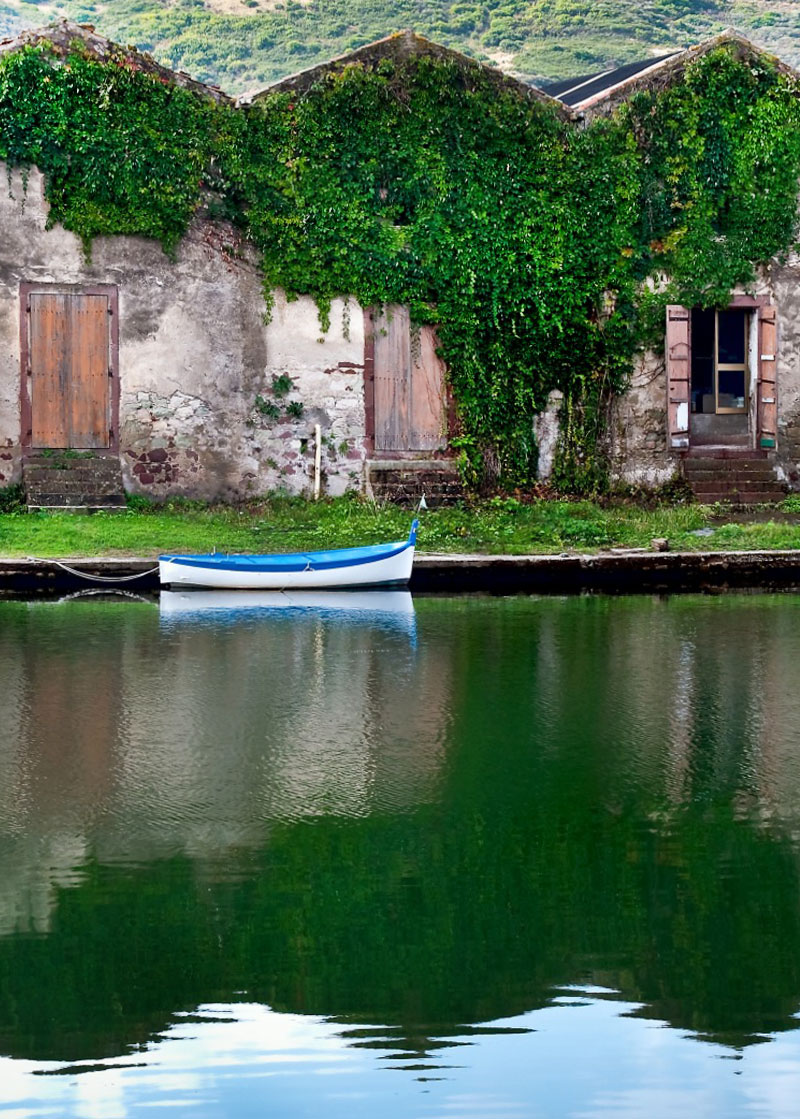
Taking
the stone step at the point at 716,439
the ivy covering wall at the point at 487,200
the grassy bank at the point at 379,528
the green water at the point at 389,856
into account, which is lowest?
the green water at the point at 389,856

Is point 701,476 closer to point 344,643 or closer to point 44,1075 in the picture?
point 344,643

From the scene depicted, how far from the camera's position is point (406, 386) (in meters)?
23.3

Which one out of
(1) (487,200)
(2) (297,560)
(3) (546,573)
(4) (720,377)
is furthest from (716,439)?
(2) (297,560)

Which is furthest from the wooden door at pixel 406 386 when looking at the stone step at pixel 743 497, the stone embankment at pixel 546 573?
the stone embankment at pixel 546 573

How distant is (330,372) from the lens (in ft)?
75.7

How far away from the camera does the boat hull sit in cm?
1812

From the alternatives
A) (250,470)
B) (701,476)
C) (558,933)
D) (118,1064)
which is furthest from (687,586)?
(118,1064)

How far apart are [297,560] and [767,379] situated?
9.32 metres

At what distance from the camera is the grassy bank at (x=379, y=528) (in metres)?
19.9

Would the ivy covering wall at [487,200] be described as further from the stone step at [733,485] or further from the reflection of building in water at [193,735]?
the reflection of building in water at [193,735]

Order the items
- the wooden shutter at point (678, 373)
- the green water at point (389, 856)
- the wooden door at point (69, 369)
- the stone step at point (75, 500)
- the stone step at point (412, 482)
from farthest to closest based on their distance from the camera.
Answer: the wooden shutter at point (678, 373), the stone step at point (412, 482), the wooden door at point (69, 369), the stone step at point (75, 500), the green water at point (389, 856)

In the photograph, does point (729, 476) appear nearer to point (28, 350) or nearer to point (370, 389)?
point (370, 389)

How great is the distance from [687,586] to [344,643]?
19.5ft

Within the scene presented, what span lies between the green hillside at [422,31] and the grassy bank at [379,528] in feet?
91.7
